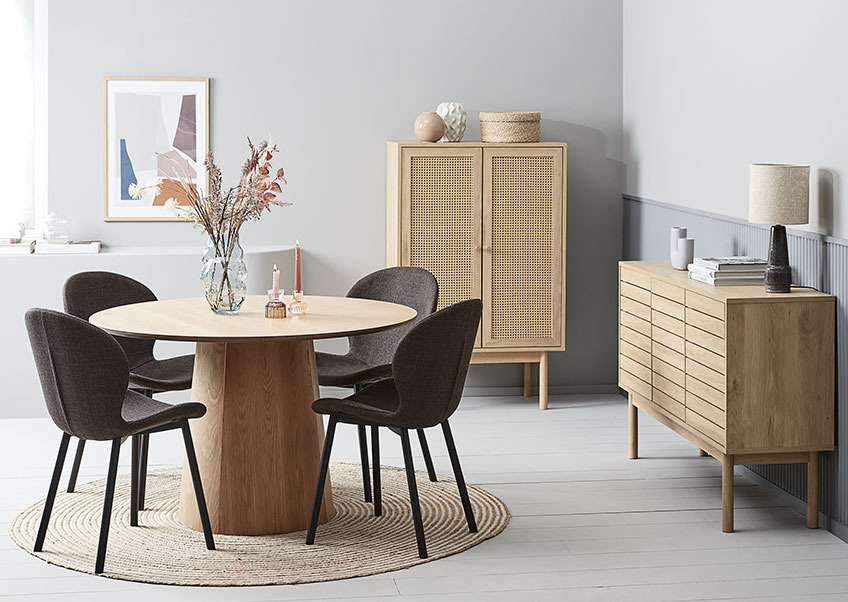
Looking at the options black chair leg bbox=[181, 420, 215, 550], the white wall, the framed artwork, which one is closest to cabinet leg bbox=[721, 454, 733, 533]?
the white wall

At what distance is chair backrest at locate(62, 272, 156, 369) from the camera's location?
4285 mm

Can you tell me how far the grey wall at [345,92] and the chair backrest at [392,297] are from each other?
4.42 feet

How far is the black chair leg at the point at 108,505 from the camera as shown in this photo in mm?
3332

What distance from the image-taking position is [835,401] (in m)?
3.72

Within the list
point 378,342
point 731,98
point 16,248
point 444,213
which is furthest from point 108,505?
point 731,98

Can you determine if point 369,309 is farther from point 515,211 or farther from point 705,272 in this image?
point 515,211

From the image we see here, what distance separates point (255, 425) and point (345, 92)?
263 cm

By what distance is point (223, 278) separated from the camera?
153 inches

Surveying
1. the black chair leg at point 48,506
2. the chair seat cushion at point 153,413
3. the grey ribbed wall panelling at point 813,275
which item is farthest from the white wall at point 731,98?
the black chair leg at point 48,506

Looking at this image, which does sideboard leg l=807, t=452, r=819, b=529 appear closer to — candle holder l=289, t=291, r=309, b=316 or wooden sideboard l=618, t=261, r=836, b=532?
wooden sideboard l=618, t=261, r=836, b=532

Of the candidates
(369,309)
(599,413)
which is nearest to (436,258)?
(599,413)

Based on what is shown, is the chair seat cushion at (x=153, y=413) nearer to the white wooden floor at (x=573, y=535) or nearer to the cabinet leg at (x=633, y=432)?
the white wooden floor at (x=573, y=535)

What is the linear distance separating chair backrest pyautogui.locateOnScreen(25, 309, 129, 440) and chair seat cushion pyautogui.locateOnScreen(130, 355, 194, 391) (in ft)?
2.11

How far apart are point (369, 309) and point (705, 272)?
1237 mm
